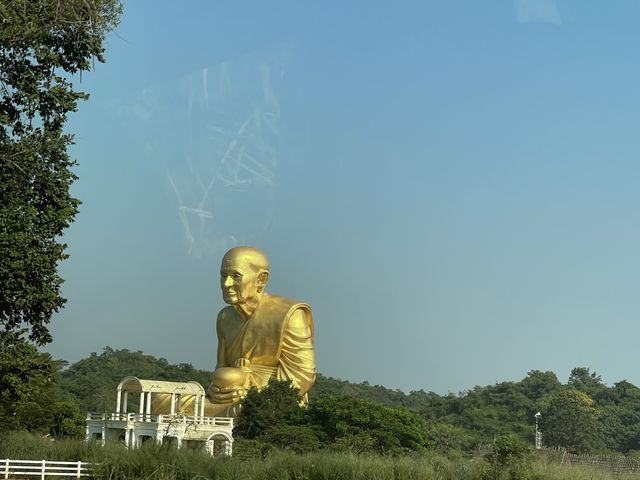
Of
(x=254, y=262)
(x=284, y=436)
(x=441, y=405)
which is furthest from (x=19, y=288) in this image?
(x=441, y=405)

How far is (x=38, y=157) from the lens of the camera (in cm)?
1528

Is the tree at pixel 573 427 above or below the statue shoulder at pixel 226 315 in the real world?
below

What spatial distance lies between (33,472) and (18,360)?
5.70 ft

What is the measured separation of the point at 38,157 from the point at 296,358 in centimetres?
1510

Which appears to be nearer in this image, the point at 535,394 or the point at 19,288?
the point at 19,288

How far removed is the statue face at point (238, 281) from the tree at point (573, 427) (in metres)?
20.5

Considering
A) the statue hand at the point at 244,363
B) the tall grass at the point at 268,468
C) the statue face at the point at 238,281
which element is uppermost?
the statue face at the point at 238,281

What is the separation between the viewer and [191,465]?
14672 millimetres

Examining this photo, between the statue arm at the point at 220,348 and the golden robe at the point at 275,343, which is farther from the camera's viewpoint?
the statue arm at the point at 220,348

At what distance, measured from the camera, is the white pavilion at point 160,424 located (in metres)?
21.6

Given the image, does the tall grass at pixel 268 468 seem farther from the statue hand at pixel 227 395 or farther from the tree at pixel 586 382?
the tree at pixel 586 382

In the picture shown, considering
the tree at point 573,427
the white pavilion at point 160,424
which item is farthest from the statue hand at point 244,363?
the tree at point 573,427

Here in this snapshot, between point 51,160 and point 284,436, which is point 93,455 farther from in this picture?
point 284,436

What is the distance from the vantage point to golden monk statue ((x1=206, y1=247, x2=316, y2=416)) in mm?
28922
